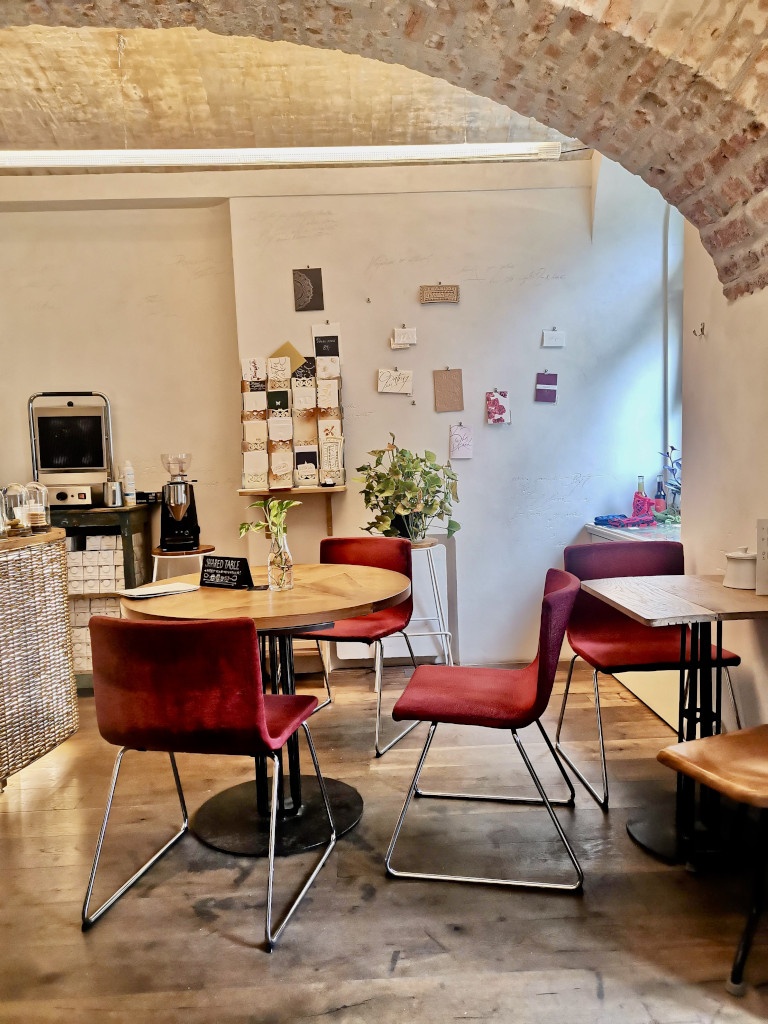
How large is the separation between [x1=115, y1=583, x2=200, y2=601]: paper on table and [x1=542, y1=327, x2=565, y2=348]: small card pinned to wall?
279cm

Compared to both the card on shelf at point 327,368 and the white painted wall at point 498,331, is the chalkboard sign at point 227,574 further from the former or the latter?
the card on shelf at point 327,368

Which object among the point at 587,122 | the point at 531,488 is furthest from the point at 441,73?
the point at 531,488

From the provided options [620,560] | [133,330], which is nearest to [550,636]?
[620,560]

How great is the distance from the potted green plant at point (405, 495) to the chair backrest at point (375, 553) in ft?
1.51

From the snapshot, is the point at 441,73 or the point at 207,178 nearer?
the point at 441,73

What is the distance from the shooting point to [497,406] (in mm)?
4711

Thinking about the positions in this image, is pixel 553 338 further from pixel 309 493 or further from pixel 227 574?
pixel 227 574

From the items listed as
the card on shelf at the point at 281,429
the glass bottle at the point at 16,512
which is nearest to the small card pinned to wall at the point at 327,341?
the card on shelf at the point at 281,429

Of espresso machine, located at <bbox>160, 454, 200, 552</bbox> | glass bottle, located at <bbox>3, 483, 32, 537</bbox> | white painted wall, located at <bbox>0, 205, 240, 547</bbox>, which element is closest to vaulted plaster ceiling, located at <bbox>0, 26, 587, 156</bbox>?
white painted wall, located at <bbox>0, 205, 240, 547</bbox>

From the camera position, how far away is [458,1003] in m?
1.83

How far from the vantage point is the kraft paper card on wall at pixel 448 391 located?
471 centimetres

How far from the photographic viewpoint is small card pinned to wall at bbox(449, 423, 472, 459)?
15.5 ft

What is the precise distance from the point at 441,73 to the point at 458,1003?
9.11 feet

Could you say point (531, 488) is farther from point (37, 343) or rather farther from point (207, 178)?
point (37, 343)
